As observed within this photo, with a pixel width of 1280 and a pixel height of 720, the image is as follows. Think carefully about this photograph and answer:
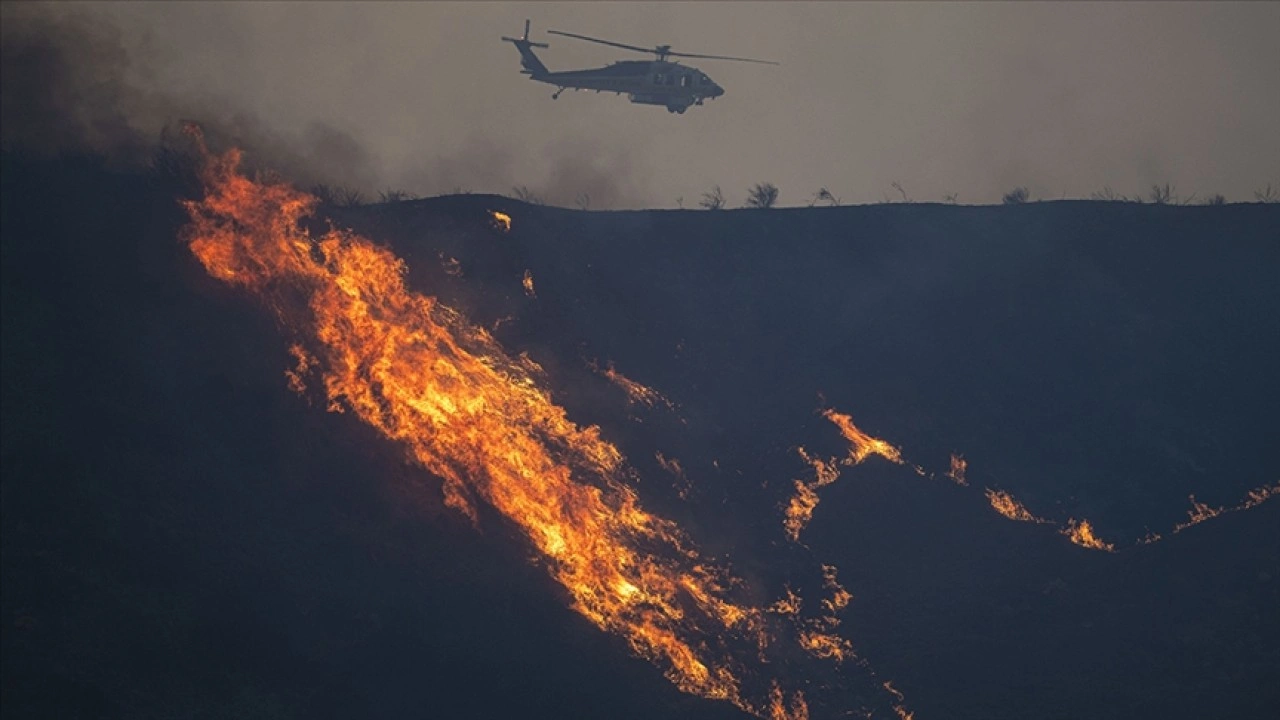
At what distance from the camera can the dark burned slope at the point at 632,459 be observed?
2978 centimetres

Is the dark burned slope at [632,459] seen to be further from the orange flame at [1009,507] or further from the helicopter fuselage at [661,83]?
the helicopter fuselage at [661,83]

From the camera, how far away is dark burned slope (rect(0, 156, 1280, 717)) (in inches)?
1172

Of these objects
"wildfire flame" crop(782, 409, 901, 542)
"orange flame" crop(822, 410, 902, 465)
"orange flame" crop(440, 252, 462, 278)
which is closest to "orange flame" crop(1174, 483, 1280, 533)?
"wildfire flame" crop(782, 409, 901, 542)

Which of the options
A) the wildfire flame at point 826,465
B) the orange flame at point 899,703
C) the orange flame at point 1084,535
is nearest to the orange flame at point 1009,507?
the orange flame at point 1084,535

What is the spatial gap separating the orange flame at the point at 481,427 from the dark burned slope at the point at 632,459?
749 millimetres

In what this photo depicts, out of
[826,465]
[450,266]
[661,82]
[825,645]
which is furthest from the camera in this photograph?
[661,82]

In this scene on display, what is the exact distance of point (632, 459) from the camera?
3497cm

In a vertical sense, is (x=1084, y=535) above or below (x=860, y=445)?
below

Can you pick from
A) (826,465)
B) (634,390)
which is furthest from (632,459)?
(826,465)

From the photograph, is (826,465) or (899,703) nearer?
(899,703)

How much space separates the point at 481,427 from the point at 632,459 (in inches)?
172

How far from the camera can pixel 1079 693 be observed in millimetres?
31797

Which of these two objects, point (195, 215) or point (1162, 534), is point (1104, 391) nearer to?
point (1162, 534)

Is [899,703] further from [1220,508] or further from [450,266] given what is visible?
[450,266]
